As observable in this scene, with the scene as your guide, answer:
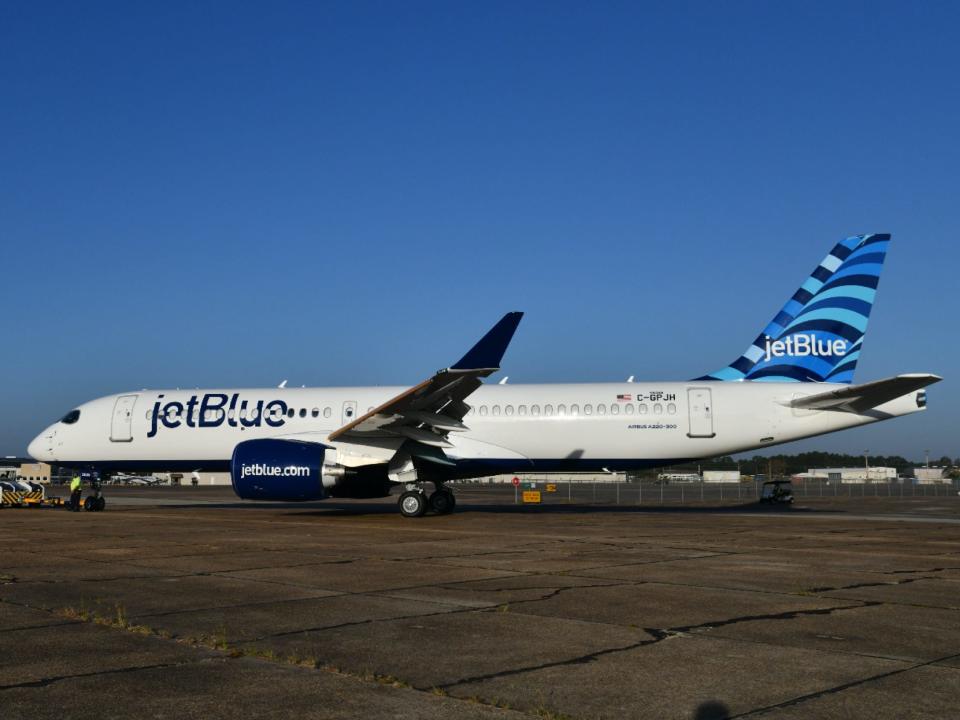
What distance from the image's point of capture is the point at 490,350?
63.2 ft

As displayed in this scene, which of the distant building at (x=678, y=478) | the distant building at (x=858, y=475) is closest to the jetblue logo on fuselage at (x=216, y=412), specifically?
the distant building at (x=678, y=478)

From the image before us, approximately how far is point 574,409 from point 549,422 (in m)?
0.76

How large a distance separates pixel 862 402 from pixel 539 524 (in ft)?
29.8

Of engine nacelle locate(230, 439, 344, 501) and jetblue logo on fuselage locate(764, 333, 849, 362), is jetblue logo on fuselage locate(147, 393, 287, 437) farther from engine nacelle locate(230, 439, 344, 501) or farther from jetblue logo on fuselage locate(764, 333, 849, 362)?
jetblue logo on fuselage locate(764, 333, 849, 362)

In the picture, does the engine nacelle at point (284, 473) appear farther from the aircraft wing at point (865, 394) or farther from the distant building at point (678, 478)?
the distant building at point (678, 478)

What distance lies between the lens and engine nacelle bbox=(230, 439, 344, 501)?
2077 cm

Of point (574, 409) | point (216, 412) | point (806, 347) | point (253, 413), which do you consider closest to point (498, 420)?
point (574, 409)

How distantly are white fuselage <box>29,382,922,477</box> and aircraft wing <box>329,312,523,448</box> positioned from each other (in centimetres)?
73

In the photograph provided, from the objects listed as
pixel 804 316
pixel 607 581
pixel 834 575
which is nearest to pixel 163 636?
pixel 607 581

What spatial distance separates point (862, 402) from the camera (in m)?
21.9

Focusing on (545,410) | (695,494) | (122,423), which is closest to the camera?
(545,410)

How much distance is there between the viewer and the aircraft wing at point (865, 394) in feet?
65.9

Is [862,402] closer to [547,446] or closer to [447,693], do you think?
[547,446]

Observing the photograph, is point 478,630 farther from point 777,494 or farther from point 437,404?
point 777,494
